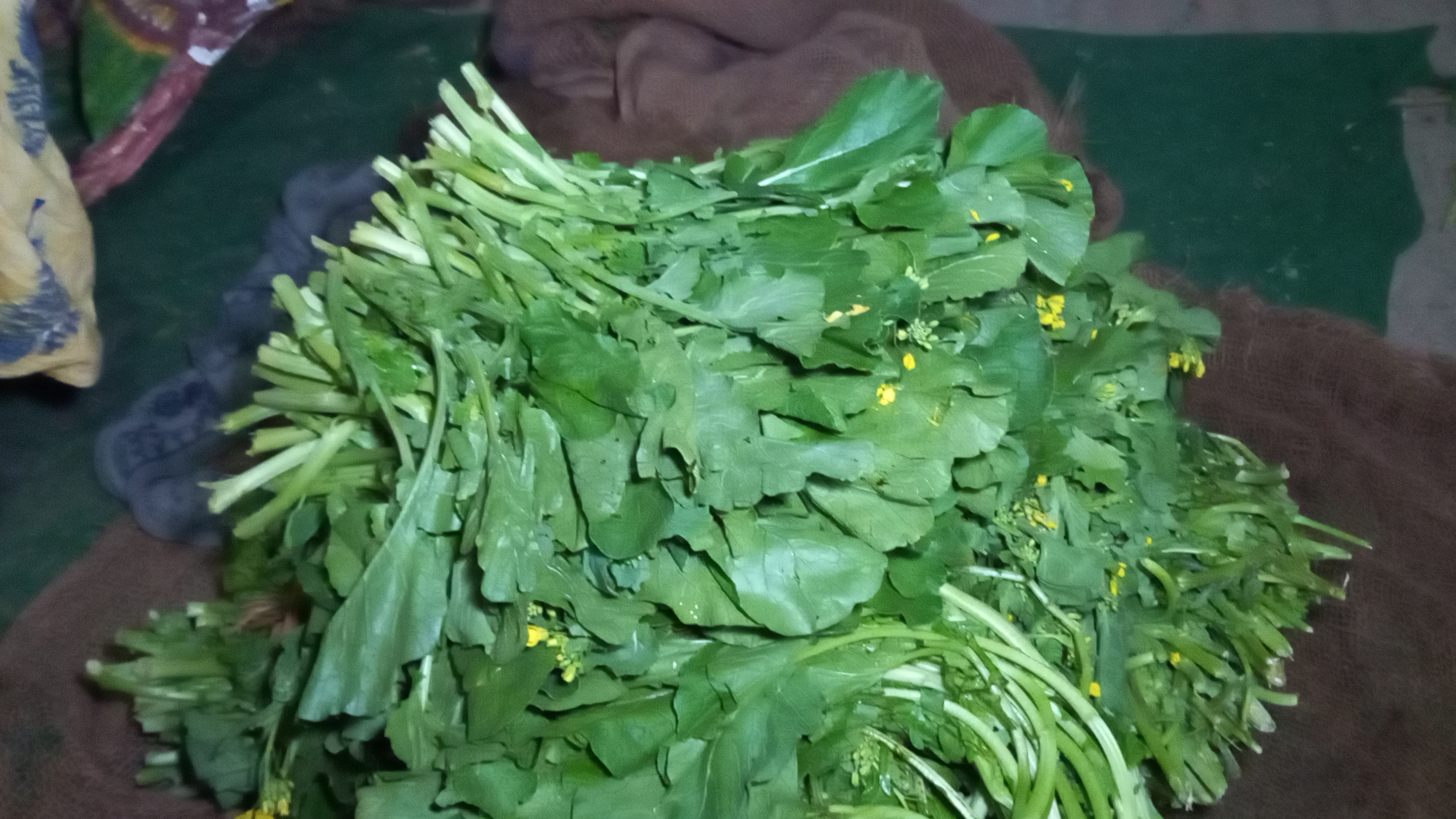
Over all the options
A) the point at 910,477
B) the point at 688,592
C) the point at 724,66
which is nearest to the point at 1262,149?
the point at 724,66

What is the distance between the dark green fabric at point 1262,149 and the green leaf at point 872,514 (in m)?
0.82

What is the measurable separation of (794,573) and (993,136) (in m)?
0.34

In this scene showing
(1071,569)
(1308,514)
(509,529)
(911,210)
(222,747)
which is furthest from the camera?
(1308,514)

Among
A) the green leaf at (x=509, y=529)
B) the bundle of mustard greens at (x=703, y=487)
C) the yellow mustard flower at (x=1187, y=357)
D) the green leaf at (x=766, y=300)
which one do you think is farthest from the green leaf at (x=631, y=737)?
the yellow mustard flower at (x=1187, y=357)

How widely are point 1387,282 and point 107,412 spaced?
1.56 meters

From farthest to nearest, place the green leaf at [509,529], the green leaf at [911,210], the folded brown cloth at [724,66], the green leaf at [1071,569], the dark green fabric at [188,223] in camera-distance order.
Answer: the folded brown cloth at [724,66]
the dark green fabric at [188,223]
the green leaf at [1071,569]
the green leaf at [911,210]
the green leaf at [509,529]

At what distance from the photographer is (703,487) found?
52cm

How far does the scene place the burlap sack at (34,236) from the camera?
0.88 m

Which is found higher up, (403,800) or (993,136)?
(993,136)

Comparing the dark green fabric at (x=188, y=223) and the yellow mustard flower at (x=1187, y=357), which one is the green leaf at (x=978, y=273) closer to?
the yellow mustard flower at (x=1187, y=357)

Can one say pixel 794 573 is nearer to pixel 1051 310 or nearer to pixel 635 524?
pixel 635 524

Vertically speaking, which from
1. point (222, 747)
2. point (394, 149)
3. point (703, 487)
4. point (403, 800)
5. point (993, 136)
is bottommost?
point (222, 747)

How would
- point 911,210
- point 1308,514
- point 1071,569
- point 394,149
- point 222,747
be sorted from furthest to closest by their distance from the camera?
point 394,149 → point 1308,514 → point 222,747 → point 1071,569 → point 911,210

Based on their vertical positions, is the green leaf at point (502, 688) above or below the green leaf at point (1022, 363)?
below
